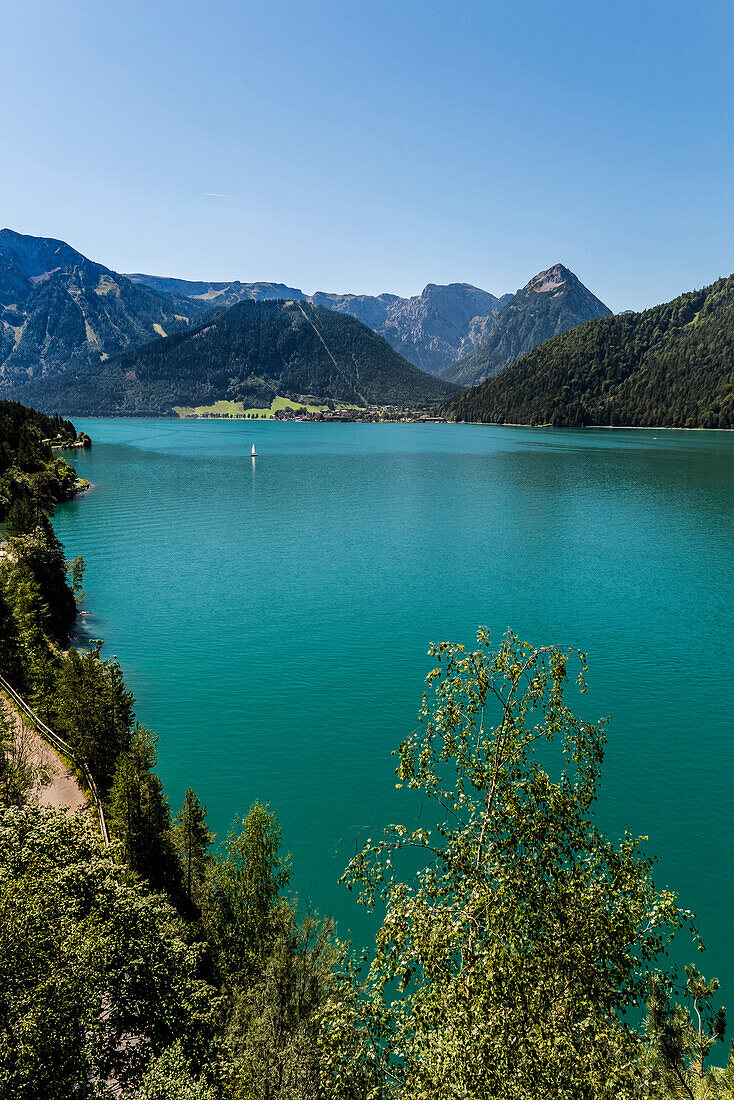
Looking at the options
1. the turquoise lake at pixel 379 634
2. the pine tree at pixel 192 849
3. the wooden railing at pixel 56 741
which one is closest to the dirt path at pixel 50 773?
the wooden railing at pixel 56 741

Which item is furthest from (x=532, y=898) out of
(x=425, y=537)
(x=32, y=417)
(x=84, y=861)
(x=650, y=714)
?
(x=32, y=417)

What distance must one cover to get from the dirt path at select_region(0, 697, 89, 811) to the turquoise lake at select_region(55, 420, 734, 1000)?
6216 millimetres

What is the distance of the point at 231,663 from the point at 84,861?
34052mm

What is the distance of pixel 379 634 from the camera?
55.2 m

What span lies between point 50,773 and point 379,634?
30285 mm

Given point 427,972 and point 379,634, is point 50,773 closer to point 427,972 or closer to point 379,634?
point 427,972

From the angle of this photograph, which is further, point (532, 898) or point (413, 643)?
point (413, 643)

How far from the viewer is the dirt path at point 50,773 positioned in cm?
2894

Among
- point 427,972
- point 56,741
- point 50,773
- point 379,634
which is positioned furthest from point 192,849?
point 379,634

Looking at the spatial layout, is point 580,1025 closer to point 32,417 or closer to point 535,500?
point 535,500

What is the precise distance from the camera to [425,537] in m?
93.0

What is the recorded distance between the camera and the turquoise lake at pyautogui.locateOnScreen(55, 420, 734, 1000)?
33.0m

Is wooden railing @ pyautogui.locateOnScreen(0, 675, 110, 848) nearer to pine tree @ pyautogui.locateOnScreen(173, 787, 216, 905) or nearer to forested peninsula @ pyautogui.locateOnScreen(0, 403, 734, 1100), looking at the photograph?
pine tree @ pyautogui.locateOnScreen(173, 787, 216, 905)

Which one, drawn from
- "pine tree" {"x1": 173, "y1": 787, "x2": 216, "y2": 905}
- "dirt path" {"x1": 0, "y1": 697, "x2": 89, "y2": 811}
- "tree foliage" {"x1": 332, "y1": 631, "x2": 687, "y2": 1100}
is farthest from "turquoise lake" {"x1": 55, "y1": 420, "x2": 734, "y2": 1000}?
"tree foliage" {"x1": 332, "y1": 631, "x2": 687, "y2": 1100}
